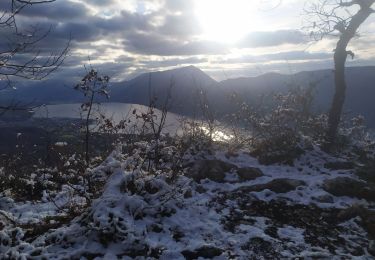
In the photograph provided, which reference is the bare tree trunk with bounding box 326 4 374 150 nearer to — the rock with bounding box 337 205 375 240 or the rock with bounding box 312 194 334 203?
the rock with bounding box 312 194 334 203

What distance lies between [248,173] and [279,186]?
989 mm

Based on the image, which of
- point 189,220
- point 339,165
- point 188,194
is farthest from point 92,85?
point 339,165

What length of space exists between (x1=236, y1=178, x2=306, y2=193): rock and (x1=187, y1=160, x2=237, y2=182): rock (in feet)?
2.74

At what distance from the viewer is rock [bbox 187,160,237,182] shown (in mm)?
9680

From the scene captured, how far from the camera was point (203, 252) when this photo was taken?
6062mm

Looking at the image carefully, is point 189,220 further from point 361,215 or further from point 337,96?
point 337,96

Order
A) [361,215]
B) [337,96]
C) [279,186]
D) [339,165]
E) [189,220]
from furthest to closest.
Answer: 1. [337,96]
2. [339,165]
3. [279,186]
4. [361,215]
5. [189,220]

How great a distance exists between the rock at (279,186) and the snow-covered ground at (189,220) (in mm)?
24

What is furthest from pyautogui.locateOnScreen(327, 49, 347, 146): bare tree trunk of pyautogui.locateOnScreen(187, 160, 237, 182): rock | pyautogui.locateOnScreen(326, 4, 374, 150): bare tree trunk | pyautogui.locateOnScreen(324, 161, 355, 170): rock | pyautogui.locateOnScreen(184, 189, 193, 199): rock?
pyautogui.locateOnScreen(184, 189, 193, 199): rock

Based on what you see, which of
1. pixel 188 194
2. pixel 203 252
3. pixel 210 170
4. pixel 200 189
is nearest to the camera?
pixel 203 252

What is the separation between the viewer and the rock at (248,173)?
9.97 m

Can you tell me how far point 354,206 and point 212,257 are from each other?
384 cm

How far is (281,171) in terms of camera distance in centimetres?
1065

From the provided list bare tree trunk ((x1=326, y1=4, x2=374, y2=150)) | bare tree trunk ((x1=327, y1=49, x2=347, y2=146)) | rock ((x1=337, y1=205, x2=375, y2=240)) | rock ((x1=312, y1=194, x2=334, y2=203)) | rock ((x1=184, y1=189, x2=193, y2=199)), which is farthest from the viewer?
bare tree trunk ((x1=327, y1=49, x2=347, y2=146))
